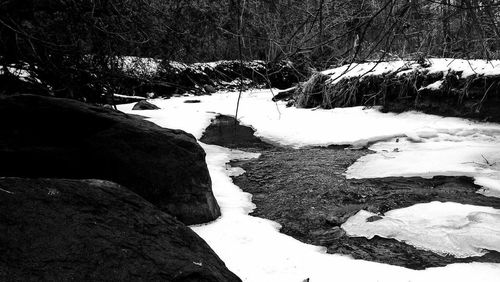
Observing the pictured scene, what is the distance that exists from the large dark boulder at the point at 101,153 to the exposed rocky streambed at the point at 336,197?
647 millimetres

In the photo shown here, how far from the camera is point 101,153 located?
3.37 m

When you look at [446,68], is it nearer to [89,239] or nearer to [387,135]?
[387,135]

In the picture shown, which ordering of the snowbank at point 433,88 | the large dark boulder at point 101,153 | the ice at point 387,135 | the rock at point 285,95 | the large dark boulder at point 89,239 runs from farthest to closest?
the rock at point 285,95 → the snowbank at point 433,88 → the ice at point 387,135 → the large dark boulder at point 101,153 → the large dark boulder at point 89,239

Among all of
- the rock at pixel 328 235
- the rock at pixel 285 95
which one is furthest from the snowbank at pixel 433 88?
the rock at pixel 328 235

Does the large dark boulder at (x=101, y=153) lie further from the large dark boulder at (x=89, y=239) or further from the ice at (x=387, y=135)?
the large dark boulder at (x=89, y=239)

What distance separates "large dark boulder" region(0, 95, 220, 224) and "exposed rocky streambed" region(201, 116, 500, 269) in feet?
2.12

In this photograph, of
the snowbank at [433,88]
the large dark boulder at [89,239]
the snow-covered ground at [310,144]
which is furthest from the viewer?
the snowbank at [433,88]

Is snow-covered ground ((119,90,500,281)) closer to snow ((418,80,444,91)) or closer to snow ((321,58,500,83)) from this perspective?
snow ((418,80,444,91))

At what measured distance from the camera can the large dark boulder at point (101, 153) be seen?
3174 millimetres

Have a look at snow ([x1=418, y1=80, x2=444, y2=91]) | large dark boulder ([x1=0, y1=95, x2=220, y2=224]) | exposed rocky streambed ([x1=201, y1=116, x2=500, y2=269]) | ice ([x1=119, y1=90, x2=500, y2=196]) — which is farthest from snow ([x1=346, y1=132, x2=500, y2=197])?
large dark boulder ([x1=0, y1=95, x2=220, y2=224])

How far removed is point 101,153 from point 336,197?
2244mm

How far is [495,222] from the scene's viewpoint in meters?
3.25

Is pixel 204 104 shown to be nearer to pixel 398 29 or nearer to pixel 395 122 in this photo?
pixel 395 122

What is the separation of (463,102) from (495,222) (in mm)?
4574
